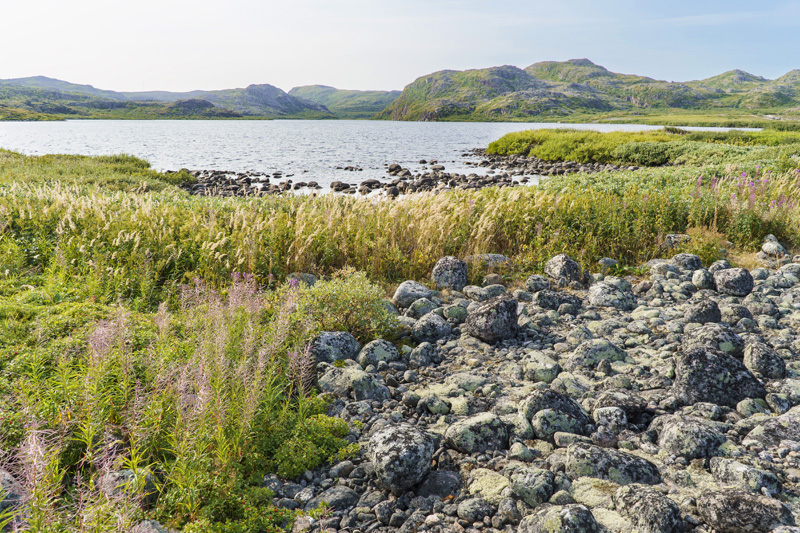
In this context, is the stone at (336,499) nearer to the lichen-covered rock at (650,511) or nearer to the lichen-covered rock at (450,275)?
the lichen-covered rock at (650,511)

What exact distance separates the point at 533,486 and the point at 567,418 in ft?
3.48

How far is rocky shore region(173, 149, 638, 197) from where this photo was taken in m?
27.5

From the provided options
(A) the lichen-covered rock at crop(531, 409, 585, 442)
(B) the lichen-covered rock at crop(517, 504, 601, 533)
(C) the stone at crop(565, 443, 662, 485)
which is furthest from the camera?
(A) the lichen-covered rock at crop(531, 409, 585, 442)

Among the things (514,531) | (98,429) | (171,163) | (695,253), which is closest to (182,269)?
(98,429)

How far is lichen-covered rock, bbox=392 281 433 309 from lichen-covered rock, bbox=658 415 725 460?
442cm

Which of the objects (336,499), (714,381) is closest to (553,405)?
(714,381)

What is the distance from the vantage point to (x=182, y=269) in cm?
825

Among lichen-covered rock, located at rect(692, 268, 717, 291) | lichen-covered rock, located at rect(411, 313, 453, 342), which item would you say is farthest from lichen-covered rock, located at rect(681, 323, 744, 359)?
lichen-covered rock, located at rect(411, 313, 453, 342)

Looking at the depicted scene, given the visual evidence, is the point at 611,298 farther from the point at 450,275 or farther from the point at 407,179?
the point at 407,179

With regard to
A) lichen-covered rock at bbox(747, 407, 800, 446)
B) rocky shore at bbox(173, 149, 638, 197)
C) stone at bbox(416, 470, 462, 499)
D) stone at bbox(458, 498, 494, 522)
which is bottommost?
stone at bbox(416, 470, 462, 499)

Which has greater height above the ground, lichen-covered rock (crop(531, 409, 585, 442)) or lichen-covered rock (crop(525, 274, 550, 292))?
lichen-covered rock (crop(525, 274, 550, 292))

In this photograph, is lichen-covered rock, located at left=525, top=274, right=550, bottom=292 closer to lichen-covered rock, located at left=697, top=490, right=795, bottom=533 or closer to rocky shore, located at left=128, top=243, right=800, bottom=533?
rocky shore, located at left=128, top=243, right=800, bottom=533

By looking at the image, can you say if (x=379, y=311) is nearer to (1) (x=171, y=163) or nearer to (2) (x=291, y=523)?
(2) (x=291, y=523)

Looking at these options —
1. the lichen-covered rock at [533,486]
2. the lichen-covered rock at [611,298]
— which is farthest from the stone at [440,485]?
the lichen-covered rock at [611,298]
